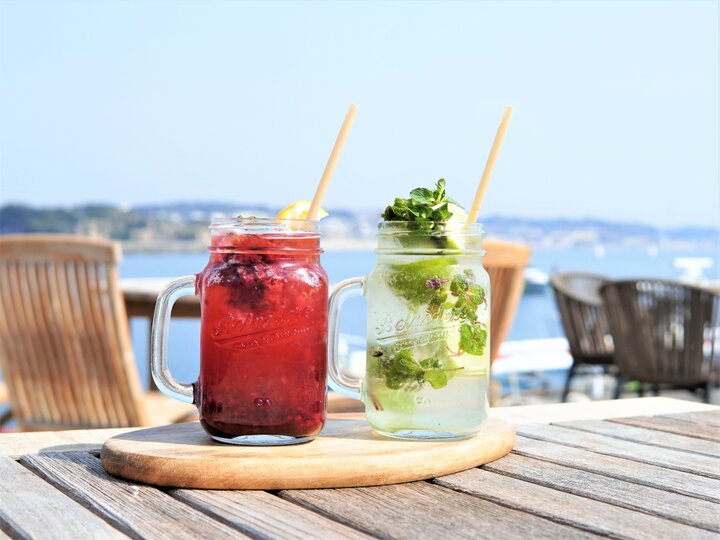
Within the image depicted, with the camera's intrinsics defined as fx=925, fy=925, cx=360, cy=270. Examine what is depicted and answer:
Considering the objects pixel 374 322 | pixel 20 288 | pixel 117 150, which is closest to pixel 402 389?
pixel 374 322

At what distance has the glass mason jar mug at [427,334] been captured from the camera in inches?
35.3

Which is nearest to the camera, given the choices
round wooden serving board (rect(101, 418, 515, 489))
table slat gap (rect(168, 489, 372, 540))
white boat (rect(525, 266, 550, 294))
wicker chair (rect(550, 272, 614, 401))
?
table slat gap (rect(168, 489, 372, 540))

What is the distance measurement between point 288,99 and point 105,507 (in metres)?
61.8

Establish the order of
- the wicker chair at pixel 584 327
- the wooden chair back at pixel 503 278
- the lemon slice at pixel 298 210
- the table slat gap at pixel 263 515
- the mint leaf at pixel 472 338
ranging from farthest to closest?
the wicker chair at pixel 584 327 → the wooden chair back at pixel 503 278 → the lemon slice at pixel 298 210 → the mint leaf at pixel 472 338 → the table slat gap at pixel 263 515

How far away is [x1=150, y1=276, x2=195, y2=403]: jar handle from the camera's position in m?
0.95

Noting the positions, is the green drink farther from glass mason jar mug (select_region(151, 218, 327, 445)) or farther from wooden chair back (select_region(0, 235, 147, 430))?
wooden chair back (select_region(0, 235, 147, 430))

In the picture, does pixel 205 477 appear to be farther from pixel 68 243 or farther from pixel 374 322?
pixel 68 243

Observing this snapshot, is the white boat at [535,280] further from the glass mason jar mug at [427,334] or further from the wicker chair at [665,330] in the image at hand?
the glass mason jar mug at [427,334]

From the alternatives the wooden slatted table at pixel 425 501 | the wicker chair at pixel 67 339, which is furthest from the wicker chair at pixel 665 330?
the wooden slatted table at pixel 425 501

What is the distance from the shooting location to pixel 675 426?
3.79 feet

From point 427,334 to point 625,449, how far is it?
0.27m

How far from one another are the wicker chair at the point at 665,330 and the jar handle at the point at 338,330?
12.0 ft

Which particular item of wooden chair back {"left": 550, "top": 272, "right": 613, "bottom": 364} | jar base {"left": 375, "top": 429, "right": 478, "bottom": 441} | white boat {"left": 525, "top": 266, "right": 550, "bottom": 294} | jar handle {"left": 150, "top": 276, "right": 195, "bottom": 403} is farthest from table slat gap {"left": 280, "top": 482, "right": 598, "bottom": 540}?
white boat {"left": 525, "top": 266, "right": 550, "bottom": 294}

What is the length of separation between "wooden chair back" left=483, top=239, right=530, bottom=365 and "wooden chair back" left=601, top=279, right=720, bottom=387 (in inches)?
75.6
